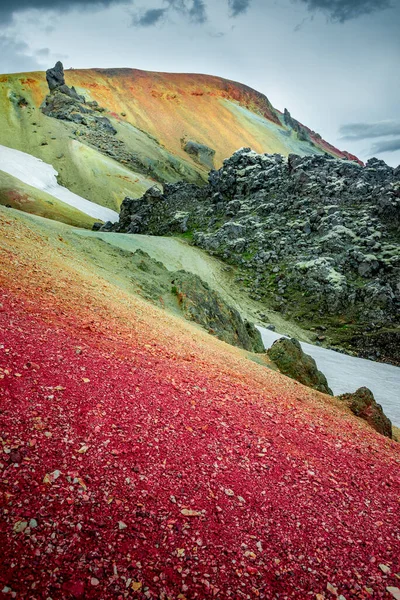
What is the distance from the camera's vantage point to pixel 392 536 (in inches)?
187

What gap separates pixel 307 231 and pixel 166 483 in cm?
4932

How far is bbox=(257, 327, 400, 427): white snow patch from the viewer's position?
25192mm

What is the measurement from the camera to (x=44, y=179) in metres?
74.8

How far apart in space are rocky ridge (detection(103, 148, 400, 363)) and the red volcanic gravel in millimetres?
33269

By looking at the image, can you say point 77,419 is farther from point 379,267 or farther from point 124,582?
point 379,267

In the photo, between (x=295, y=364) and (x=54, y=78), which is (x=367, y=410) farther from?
(x=54, y=78)

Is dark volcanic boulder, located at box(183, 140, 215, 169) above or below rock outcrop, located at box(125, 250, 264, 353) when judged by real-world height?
above

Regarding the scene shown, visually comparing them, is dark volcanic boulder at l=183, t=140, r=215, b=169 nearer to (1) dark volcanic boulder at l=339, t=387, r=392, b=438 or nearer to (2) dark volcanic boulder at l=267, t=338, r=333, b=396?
(2) dark volcanic boulder at l=267, t=338, r=333, b=396

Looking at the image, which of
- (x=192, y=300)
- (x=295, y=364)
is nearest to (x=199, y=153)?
(x=192, y=300)

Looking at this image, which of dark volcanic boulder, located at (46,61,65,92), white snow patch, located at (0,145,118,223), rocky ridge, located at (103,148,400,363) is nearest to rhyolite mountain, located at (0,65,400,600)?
rocky ridge, located at (103,148,400,363)

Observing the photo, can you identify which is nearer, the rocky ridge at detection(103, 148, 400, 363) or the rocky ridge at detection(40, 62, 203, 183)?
the rocky ridge at detection(103, 148, 400, 363)

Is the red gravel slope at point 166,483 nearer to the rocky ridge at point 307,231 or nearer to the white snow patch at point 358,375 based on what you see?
the white snow patch at point 358,375

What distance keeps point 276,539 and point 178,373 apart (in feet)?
15.0

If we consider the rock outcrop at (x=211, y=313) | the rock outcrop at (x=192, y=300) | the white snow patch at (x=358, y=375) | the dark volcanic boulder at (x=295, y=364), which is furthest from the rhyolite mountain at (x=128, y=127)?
the dark volcanic boulder at (x=295, y=364)
